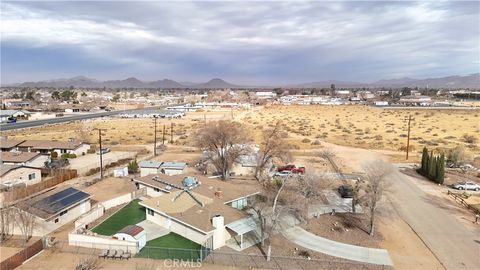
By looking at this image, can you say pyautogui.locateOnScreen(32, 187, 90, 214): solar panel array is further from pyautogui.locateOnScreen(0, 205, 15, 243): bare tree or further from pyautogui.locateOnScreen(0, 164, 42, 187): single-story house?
pyautogui.locateOnScreen(0, 164, 42, 187): single-story house

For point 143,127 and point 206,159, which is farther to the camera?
point 143,127

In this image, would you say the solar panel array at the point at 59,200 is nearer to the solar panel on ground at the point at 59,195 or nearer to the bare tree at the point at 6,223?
the solar panel on ground at the point at 59,195

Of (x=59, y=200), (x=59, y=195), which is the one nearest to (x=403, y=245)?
(x=59, y=200)

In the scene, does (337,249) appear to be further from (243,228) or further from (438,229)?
(438,229)

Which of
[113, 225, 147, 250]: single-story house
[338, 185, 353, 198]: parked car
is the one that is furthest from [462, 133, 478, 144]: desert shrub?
[113, 225, 147, 250]: single-story house

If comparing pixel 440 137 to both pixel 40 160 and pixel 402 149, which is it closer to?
pixel 402 149

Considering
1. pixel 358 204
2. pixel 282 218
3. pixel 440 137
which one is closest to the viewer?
pixel 282 218

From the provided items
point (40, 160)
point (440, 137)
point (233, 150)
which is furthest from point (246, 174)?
point (440, 137)
